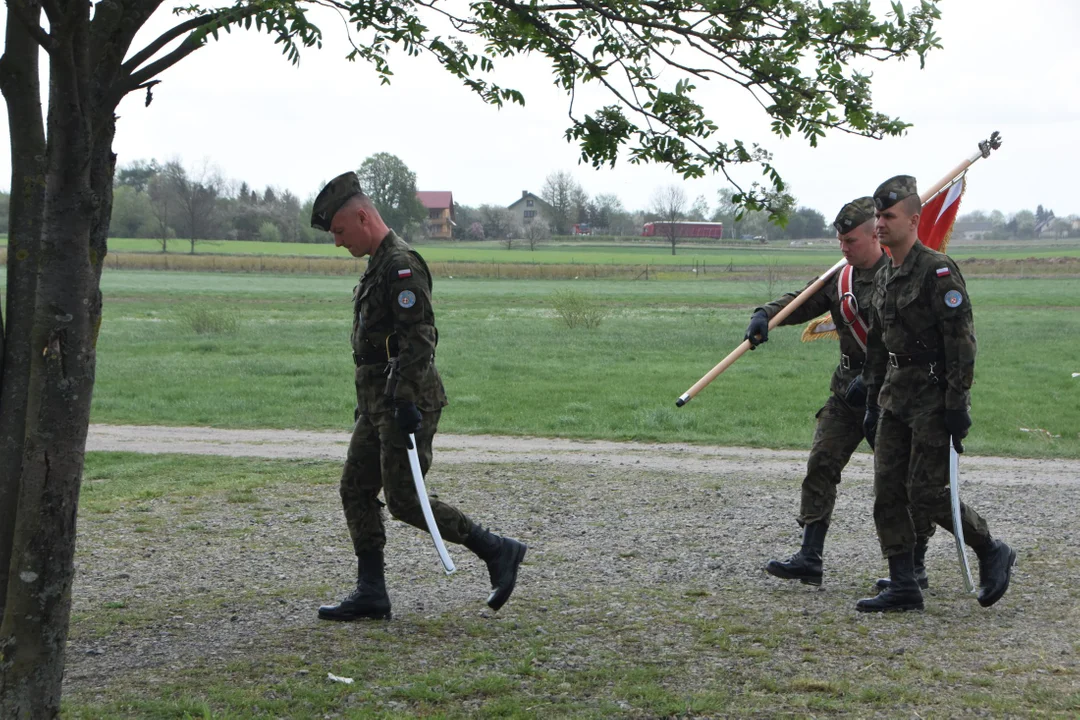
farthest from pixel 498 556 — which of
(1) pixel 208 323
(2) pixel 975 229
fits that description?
(2) pixel 975 229

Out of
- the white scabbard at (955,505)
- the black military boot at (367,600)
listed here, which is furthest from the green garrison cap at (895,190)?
the black military boot at (367,600)

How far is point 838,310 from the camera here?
689cm

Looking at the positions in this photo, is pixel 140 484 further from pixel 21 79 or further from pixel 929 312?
pixel 929 312

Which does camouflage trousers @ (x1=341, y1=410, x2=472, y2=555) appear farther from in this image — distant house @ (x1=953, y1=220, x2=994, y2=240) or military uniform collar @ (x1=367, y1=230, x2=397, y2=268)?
distant house @ (x1=953, y1=220, x2=994, y2=240)

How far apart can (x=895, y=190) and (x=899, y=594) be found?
7.23 feet

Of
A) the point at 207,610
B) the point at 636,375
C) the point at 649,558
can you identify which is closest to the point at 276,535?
the point at 207,610

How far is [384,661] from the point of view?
5.16 meters

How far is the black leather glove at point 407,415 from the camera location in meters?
5.49

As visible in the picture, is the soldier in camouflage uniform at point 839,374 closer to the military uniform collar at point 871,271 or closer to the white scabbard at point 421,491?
the military uniform collar at point 871,271

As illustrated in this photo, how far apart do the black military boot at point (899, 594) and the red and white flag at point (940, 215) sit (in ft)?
7.07

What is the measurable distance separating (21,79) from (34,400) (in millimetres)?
1237

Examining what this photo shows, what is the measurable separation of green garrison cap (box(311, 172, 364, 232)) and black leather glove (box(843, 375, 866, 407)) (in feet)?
10.4

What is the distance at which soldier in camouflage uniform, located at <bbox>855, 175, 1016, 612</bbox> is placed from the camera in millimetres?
5863

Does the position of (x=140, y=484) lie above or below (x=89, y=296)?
below
